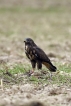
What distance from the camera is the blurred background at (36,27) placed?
53.3 ft

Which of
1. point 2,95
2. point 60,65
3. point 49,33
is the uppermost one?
point 49,33

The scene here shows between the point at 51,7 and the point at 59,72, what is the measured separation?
24221 mm

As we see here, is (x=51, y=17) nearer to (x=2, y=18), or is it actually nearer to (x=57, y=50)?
(x=2, y=18)

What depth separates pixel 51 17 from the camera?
29.6 metres

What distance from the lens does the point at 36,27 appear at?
2531 cm

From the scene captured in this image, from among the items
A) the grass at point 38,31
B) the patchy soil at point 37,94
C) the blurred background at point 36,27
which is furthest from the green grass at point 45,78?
the blurred background at point 36,27

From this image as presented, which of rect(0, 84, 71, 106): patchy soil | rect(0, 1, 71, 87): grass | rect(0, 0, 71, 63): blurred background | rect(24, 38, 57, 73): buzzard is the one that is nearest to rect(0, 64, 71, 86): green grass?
rect(0, 1, 71, 87): grass

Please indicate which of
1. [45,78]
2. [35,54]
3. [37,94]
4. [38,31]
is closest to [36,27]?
[38,31]

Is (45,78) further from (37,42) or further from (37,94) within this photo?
(37,42)

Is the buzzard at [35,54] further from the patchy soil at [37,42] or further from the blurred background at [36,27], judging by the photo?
the blurred background at [36,27]

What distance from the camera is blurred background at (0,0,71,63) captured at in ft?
53.3

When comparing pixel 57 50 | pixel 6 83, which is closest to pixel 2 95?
pixel 6 83

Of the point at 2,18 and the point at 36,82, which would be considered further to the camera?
the point at 2,18

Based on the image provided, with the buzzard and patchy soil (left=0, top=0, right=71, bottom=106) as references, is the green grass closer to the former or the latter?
patchy soil (left=0, top=0, right=71, bottom=106)
